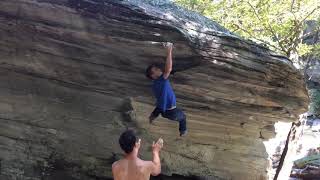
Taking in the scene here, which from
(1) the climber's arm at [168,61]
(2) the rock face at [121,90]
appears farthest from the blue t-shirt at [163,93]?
(2) the rock face at [121,90]

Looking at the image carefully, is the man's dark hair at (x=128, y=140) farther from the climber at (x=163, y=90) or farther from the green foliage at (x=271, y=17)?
the green foliage at (x=271, y=17)

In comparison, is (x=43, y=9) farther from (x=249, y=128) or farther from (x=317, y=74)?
(x=317, y=74)

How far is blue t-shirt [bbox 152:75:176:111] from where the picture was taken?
23.3ft

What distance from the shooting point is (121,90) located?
887 centimetres

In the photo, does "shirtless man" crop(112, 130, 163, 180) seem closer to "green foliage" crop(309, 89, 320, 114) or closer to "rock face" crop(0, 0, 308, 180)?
"rock face" crop(0, 0, 308, 180)

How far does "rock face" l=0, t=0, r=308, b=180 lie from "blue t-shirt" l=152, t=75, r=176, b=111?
2.76 ft

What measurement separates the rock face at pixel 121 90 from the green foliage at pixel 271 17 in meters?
5.44

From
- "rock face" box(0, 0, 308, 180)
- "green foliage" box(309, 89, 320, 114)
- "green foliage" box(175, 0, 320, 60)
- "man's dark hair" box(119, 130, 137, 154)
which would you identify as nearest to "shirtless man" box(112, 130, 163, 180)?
"man's dark hair" box(119, 130, 137, 154)

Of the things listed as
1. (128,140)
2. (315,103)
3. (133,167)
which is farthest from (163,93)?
(315,103)

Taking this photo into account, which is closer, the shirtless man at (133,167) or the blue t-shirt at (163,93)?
the shirtless man at (133,167)

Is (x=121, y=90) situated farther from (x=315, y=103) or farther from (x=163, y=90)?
(x=315, y=103)

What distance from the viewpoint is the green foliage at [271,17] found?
14.6 meters

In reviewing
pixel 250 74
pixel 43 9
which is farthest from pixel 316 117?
pixel 43 9

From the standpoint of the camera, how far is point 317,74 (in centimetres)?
2883
